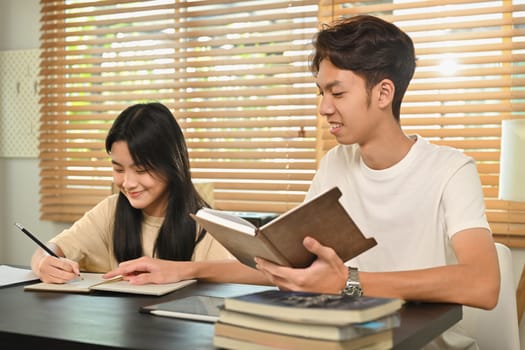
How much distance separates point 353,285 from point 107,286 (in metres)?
0.61

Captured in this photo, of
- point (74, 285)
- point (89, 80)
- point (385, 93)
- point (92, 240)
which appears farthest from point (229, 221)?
point (89, 80)

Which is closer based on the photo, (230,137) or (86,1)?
(230,137)

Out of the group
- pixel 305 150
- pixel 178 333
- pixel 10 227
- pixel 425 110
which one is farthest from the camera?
pixel 10 227

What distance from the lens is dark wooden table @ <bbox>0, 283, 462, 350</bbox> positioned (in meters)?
1.27

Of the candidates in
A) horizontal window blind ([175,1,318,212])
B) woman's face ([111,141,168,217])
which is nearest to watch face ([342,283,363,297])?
woman's face ([111,141,168,217])

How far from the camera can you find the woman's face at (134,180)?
215 cm

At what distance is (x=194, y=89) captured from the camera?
13.7ft

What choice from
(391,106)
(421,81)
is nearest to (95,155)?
(421,81)

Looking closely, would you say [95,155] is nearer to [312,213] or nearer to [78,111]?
[78,111]

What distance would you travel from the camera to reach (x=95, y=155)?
4422 millimetres

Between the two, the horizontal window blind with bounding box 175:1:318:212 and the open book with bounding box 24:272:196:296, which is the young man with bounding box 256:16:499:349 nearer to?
the open book with bounding box 24:272:196:296

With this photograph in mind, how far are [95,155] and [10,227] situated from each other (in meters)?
0.82

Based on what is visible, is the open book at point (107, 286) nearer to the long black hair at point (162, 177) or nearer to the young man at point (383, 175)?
the young man at point (383, 175)

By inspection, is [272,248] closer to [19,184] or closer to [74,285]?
[74,285]
